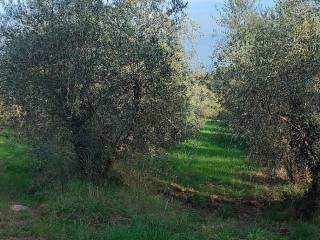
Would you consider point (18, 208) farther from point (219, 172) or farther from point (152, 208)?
point (219, 172)

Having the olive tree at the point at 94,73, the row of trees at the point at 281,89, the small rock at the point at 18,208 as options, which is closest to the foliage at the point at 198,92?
the olive tree at the point at 94,73

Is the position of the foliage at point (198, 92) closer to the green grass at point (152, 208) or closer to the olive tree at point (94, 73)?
the olive tree at point (94, 73)

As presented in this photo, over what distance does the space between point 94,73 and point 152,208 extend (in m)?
4.67

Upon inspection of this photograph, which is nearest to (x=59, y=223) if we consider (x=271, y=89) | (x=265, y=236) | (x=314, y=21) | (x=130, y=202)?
(x=130, y=202)

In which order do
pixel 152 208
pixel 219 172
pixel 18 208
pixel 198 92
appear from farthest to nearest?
pixel 219 172 < pixel 198 92 < pixel 152 208 < pixel 18 208

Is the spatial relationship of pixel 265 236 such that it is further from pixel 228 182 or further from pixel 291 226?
pixel 228 182

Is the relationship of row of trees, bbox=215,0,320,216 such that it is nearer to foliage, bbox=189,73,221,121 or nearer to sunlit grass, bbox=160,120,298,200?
foliage, bbox=189,73,221,121

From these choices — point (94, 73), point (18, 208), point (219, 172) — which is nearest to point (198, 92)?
point (94, 73)

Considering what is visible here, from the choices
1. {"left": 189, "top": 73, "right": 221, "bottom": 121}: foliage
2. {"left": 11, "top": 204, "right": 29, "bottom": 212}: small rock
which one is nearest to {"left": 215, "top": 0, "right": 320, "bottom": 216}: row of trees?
{"left": 189, "top": 73, "right": 221, "bottom": 121}: foliage

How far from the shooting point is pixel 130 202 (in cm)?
1440

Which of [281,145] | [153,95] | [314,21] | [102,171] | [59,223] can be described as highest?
[314,21]

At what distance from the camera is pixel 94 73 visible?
1620 cm

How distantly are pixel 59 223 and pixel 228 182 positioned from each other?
8.98 metres

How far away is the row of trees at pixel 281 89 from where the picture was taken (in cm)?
1440
